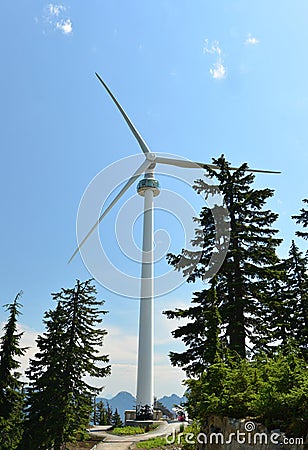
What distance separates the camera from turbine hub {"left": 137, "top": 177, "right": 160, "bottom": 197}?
41.3 m

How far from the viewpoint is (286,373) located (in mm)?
8422

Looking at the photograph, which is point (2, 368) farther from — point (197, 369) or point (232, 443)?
point (232, 443)

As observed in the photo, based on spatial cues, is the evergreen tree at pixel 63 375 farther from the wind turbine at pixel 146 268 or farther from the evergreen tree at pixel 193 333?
the wind turbine at pixel 146 268

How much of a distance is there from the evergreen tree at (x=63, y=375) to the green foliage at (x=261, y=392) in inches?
382

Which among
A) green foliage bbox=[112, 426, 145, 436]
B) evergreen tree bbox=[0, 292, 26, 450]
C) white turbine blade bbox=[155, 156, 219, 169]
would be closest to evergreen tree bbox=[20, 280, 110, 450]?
evergreen tree bbox=[0, 292, 26, 450]

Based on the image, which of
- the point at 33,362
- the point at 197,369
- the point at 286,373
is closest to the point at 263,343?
the point at 197,369

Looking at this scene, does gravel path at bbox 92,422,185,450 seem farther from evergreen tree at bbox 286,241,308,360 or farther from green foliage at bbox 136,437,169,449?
evergreen tree at bbox 286,241,308,360

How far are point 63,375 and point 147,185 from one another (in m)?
25.0

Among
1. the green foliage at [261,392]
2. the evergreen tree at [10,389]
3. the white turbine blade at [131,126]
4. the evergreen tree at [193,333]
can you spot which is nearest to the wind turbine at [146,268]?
the white turbine blade at [131,126]

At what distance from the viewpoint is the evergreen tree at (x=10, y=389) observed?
2053 cm

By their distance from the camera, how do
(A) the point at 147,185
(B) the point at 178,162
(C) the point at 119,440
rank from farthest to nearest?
(A) the point at 147,185
(B) the point at 178,162
(C) the point at 119,440

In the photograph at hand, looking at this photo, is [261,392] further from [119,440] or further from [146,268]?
[146,268]

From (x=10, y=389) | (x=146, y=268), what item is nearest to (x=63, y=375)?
(x=10, y=389)

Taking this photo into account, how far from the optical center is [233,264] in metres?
17.3
